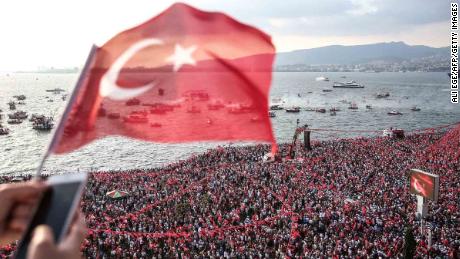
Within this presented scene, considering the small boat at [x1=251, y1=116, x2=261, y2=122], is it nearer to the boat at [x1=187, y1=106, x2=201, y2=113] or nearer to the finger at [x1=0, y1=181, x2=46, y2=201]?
→ the boat at [x1=187, y1=106, x2=201, y2=113]

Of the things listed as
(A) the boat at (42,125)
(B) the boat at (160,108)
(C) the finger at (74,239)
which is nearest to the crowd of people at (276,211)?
(B) the boat at (160,108)

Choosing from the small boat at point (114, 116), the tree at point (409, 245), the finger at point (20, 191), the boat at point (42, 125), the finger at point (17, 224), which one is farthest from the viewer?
the boat at point (42, 125)

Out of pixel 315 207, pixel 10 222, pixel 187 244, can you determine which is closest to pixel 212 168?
pixel 315 207

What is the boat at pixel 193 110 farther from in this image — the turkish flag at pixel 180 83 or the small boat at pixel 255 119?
the small boat at pixel 255 119

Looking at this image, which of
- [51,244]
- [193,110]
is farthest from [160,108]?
[51,244]

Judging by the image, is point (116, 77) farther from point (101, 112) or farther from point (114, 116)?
point (114, 116)

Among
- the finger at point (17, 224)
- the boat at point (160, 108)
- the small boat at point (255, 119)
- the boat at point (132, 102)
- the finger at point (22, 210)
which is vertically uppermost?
the boat at point (132, 102)

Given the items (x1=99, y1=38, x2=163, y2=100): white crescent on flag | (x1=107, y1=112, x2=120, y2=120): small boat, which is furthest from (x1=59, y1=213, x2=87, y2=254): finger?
(x1=107, y1=112, x2=120, y2=120): small boat
